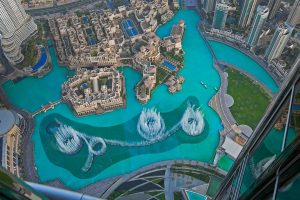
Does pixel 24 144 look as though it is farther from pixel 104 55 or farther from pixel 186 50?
pixel 186 50

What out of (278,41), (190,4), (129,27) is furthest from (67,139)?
(190,4)

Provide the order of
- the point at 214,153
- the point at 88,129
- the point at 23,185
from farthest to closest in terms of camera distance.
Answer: the point at 88,129
the point at 214,153
the point at 23,185

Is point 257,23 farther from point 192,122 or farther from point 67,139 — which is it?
point 67,139

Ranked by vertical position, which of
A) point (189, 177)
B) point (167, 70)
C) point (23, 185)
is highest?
point (23, 185)

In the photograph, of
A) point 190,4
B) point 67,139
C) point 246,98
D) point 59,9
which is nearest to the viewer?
point 67,139

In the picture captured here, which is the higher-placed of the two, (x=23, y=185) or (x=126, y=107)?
(x=23, y=185)

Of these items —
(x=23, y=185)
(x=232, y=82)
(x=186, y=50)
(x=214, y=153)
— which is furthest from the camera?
(x=186, y=50)

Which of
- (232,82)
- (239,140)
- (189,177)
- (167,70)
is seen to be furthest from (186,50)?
(189,177)
